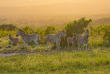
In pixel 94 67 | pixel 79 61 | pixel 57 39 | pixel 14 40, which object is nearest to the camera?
pixel 94 67

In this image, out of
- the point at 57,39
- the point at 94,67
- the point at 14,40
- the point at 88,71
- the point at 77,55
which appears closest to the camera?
the point at 88,71

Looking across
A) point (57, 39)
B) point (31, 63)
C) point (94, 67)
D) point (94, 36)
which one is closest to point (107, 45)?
point (94, 36)

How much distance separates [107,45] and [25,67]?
1105cm

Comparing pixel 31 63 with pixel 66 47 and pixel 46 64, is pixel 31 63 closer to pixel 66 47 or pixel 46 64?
pixel 46 64

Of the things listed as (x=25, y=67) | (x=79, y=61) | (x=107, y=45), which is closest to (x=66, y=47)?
(x=107, y=45)

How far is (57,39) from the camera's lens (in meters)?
16.2

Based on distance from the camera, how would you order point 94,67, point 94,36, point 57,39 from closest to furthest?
point 94,67 → point 57,39 → point 94,36

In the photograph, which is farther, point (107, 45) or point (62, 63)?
point (107, 45)

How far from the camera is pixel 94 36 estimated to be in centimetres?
2148

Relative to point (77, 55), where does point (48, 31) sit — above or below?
above

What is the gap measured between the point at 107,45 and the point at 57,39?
18.7 feet

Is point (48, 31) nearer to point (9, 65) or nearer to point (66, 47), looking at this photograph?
point (66, 47)

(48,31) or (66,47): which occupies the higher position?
(48,31)

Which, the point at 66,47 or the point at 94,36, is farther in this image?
the point at 94,36
